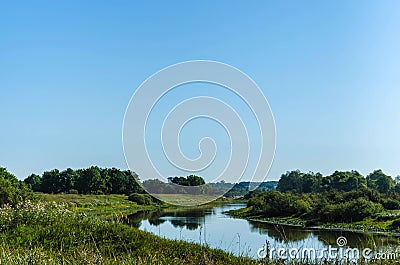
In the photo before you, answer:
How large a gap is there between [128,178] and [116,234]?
7228 cm

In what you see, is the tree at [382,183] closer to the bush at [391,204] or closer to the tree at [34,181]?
the bush at [391,204]

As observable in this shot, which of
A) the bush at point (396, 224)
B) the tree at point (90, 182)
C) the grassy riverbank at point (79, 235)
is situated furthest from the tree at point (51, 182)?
the grassy riverbank at point (79, 235)

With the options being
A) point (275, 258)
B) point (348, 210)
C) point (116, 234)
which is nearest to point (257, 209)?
point (348, 210)

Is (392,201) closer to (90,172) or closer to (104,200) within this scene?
(104,200)

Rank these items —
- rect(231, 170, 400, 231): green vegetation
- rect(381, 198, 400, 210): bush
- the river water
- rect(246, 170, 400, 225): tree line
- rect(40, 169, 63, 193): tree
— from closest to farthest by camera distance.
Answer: the river water, rect(231, 170, 400, 231): green vegetation, rect(246, 170, 400, 225): tree line, rect(381, 198, 400, 210): bush, rect(40, 169, 63, 193): tree

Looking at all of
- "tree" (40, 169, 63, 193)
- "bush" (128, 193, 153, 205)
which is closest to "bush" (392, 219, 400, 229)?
"bush" (128, 193, 153, 205)

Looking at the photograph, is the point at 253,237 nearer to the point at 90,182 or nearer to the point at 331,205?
the point at 331,205

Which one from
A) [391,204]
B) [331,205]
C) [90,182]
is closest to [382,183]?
[391,204]

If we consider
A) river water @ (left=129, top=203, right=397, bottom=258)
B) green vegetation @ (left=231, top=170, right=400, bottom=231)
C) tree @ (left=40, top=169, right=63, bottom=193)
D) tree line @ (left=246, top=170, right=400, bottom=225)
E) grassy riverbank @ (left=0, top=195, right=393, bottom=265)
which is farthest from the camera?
tree @ (left=40, top=169, right=63, bottom=193)

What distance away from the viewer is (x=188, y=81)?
33.6 feet

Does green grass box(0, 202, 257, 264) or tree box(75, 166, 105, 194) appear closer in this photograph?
green grass box(0, 202, 257, 264)

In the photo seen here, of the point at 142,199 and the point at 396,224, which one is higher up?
the point at 142,199

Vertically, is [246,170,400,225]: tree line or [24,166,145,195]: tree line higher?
[24,166,145,195]: tree line

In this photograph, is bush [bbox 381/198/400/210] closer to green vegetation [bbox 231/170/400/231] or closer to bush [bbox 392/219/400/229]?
green vegetation [bbox 231/170/400/231]
